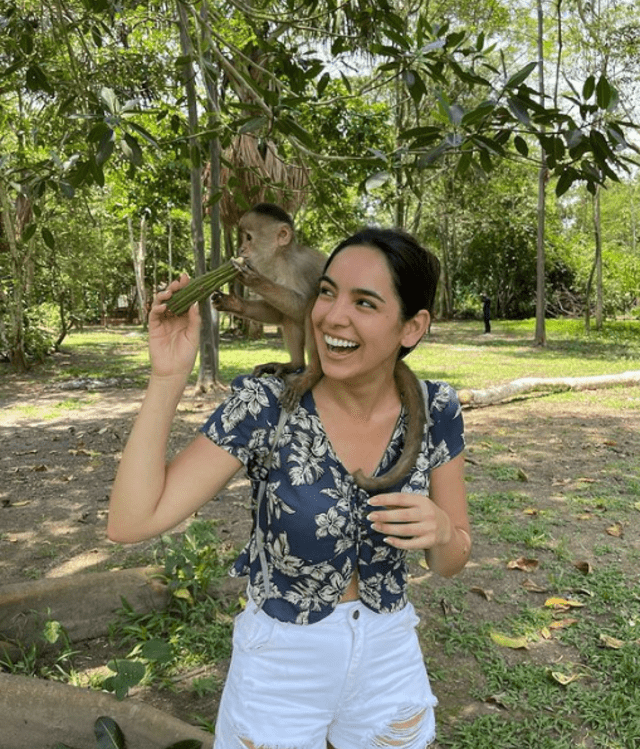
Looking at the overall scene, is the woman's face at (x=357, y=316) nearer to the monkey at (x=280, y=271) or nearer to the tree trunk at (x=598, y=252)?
the monkey at (x=280, y=271)

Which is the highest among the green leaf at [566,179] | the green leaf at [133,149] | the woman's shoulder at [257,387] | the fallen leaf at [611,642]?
the green leaf at [133,149]

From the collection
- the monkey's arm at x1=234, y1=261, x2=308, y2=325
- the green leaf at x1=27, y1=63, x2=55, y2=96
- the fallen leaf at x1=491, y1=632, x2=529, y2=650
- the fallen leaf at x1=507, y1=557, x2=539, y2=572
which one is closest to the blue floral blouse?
the monkey's arm at x1=234, y1=261, x2=308, y2=325

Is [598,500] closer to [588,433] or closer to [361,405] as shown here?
[588,433]

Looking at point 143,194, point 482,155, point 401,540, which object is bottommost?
point 401,540

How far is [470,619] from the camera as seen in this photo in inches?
135

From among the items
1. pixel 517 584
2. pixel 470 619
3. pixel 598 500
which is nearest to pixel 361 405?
pixel 470 619

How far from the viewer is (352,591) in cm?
155

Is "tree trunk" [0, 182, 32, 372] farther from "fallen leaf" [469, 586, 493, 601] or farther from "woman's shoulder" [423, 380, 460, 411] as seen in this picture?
"woman's shoulder" [423, 380, 460, 411]

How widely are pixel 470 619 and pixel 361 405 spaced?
2.23 meters

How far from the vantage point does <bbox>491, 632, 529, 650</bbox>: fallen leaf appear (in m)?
3.17

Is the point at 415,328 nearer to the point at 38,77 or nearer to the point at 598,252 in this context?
the point at 38,77

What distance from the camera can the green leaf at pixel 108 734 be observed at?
2141 millimetres

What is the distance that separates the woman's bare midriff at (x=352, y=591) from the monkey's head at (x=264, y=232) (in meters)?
1.39

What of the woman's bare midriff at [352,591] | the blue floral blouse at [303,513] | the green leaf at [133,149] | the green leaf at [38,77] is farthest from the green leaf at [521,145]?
the green leaf at [38,77]
